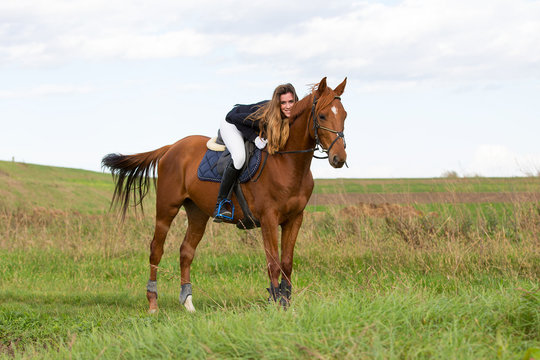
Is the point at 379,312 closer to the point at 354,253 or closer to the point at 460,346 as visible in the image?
the point at 460,346

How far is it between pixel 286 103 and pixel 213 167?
1.49m

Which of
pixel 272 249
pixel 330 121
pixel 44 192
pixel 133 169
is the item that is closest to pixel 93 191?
pixel 44 192

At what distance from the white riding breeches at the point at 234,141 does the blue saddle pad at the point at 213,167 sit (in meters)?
0.12

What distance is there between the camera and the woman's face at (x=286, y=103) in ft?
21.8

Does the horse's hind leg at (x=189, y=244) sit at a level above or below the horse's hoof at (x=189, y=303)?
above

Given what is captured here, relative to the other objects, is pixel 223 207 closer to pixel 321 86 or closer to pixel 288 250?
pixel 288 250

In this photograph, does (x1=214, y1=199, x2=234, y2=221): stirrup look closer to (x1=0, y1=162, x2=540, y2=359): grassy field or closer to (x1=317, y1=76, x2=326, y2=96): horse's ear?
(x1=0, y1=162, x2=540, y2=359): grassy field

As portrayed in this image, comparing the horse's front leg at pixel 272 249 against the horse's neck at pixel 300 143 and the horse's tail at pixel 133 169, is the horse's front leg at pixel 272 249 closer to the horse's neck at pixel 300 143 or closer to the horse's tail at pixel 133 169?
the horse's neck at pixel 300 143

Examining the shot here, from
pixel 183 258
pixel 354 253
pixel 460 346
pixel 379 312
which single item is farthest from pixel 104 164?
pixel 460 346

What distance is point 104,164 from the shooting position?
9.32m

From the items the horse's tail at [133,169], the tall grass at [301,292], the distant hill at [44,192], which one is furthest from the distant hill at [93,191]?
the horse's tail at [133,169]

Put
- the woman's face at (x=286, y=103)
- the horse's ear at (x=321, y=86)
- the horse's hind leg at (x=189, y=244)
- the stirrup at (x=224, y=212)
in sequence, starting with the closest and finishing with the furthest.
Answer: the horse's ear at (x=321, y=86), the woman's face at (x=286, y=103), the stirrup at (x=224, y=212), the horse's hind leg at (x=189, y=244)

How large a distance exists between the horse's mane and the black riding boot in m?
1.01

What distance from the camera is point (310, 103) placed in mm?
6234
